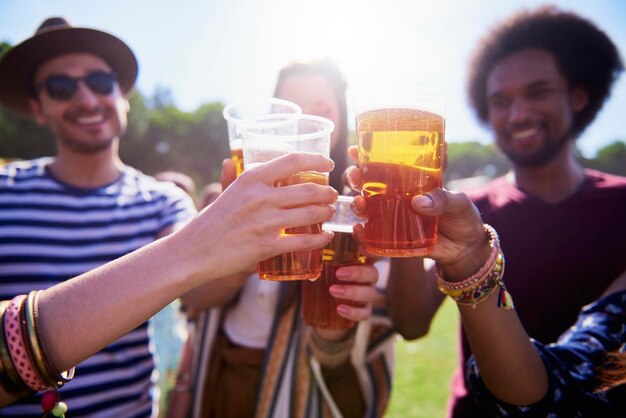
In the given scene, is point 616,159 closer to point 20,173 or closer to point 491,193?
point 491,193

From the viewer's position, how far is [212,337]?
2.48 m

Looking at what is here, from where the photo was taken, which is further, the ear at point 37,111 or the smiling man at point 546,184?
the ear at point 37,111

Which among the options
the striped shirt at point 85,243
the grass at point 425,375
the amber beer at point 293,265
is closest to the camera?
the amber beer at point 293,265

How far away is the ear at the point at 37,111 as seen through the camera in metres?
2.93

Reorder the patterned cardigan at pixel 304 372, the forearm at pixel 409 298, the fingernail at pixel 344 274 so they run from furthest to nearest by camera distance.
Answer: the patterned cardigan at pixel 304 372 < the forearm at pixel 409 298 < the fingernail at pixel 344 274

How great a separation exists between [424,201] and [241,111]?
1003 millimetres

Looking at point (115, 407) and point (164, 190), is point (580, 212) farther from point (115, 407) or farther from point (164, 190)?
point (115, 407)

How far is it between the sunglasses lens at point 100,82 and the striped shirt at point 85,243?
0.70 metres

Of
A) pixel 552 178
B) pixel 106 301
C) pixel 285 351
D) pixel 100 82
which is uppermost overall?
pixel 100 82

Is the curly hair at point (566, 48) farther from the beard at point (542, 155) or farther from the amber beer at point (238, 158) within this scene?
the amber beer at point (238, 158)

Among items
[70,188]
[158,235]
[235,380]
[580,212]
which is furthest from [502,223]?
[70,188]

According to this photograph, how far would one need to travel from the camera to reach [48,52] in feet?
9.12

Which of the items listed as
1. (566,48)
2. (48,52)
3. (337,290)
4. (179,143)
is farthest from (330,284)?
(179,143)

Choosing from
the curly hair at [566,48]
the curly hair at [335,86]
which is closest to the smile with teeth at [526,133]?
the curly hair at [566,48]
